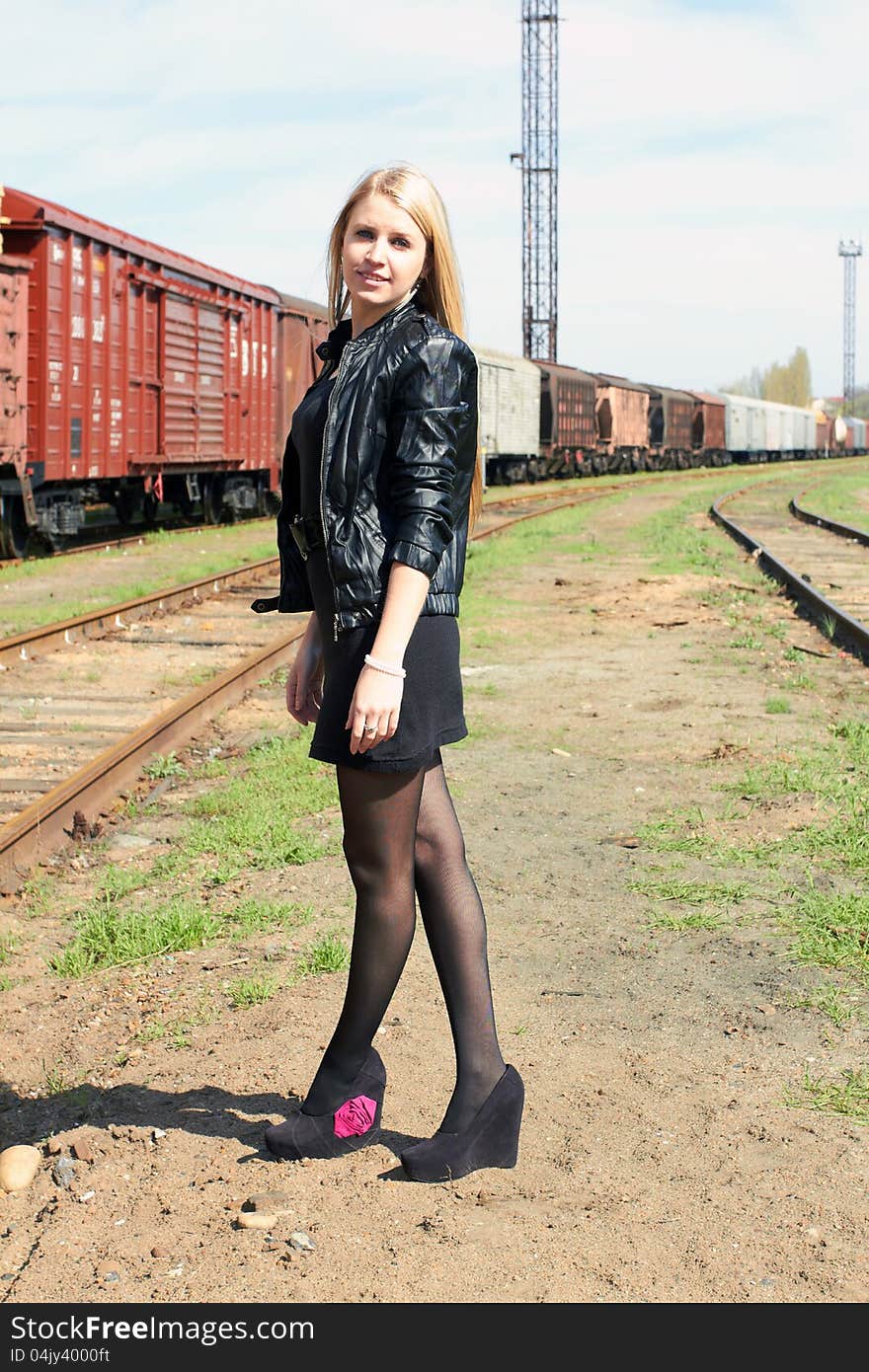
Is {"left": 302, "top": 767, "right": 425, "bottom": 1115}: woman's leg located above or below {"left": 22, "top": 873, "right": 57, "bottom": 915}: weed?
above

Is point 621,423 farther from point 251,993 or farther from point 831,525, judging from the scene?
point 251,993

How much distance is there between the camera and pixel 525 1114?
334 cm

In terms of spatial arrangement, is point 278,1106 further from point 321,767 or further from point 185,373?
point 185,373

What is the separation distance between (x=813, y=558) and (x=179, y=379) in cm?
861

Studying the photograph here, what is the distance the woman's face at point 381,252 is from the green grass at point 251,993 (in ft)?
6.50

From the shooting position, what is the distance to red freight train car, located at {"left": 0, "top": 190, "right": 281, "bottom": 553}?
15430 millimetres

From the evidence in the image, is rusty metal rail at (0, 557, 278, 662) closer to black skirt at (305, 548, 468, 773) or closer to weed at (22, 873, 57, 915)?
weed at (22, 873, 57, 915)

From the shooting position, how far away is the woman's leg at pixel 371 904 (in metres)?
2.88

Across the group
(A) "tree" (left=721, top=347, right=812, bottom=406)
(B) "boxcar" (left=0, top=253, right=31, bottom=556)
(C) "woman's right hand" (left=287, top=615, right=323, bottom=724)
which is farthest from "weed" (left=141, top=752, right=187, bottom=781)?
(A) "tree" (left=721, top=347, right=812, bottom=406)

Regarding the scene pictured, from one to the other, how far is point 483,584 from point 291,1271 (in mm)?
13299

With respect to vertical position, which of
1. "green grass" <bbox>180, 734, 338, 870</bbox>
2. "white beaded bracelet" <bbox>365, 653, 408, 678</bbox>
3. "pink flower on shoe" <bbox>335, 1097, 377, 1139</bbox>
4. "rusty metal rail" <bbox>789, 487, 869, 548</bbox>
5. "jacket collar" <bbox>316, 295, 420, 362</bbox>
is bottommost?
"pink flower on shoe" <bbox>335, 1097, 377, 1139</bbox>

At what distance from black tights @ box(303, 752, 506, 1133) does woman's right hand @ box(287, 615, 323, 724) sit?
0.30m

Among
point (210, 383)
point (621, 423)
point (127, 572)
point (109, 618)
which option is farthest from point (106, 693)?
point (621, 423)
